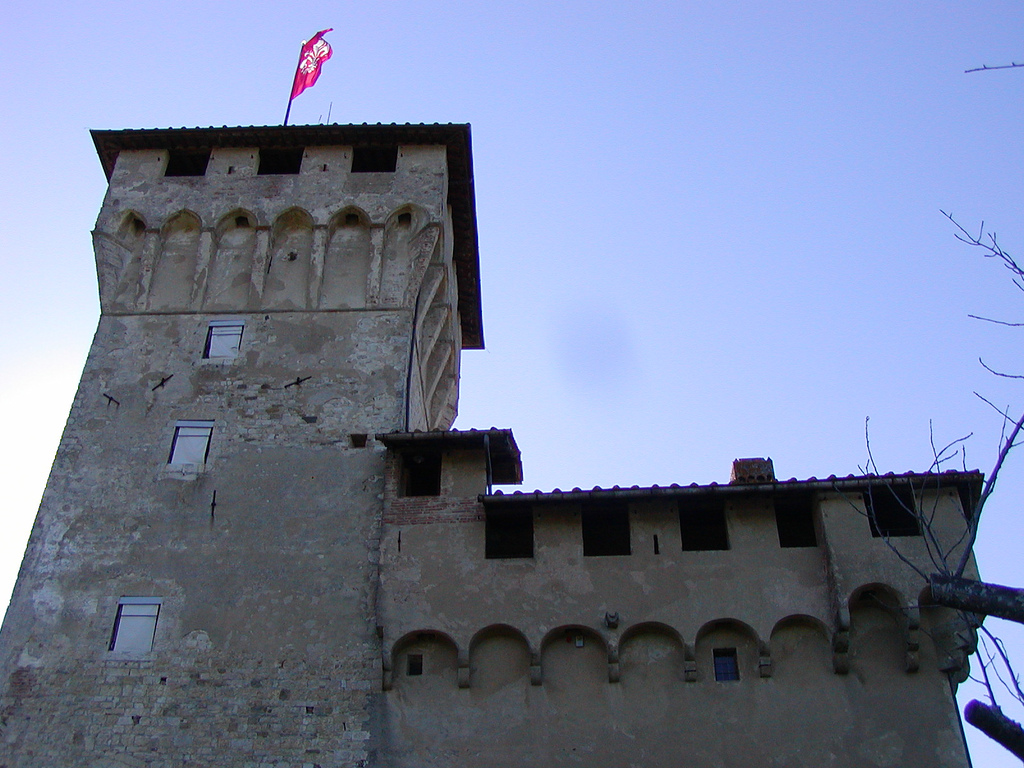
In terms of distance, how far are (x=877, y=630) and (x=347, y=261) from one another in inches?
493

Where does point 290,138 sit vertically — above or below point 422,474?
above

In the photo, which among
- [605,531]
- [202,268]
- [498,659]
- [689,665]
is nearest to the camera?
[689,665]

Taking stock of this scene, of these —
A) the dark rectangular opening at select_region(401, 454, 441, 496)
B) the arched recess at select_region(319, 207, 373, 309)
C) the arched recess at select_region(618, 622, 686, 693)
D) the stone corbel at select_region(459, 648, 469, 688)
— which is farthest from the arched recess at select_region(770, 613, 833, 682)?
the arched recess at select_region(319, 207, 373, 309)

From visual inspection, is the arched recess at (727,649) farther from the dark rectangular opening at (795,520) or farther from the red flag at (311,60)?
the red flag at (311,60)

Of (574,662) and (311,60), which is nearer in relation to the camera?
(574,662)

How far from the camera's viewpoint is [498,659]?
55.6ft

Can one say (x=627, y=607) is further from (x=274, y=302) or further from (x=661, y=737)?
(x=274, y=302)

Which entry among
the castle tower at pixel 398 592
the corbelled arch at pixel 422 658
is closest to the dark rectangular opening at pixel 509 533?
the castle tower at pixel 398 592

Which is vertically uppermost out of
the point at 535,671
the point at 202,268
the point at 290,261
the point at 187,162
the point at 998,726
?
the point at 187,162

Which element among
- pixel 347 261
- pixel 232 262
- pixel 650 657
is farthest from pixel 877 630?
pixel 232 262

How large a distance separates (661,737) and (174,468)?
32.0ft

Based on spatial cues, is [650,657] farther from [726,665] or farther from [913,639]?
[913,639]

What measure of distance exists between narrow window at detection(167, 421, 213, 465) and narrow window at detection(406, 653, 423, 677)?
217 inches

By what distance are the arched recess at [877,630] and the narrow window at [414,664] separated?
6669 mm
